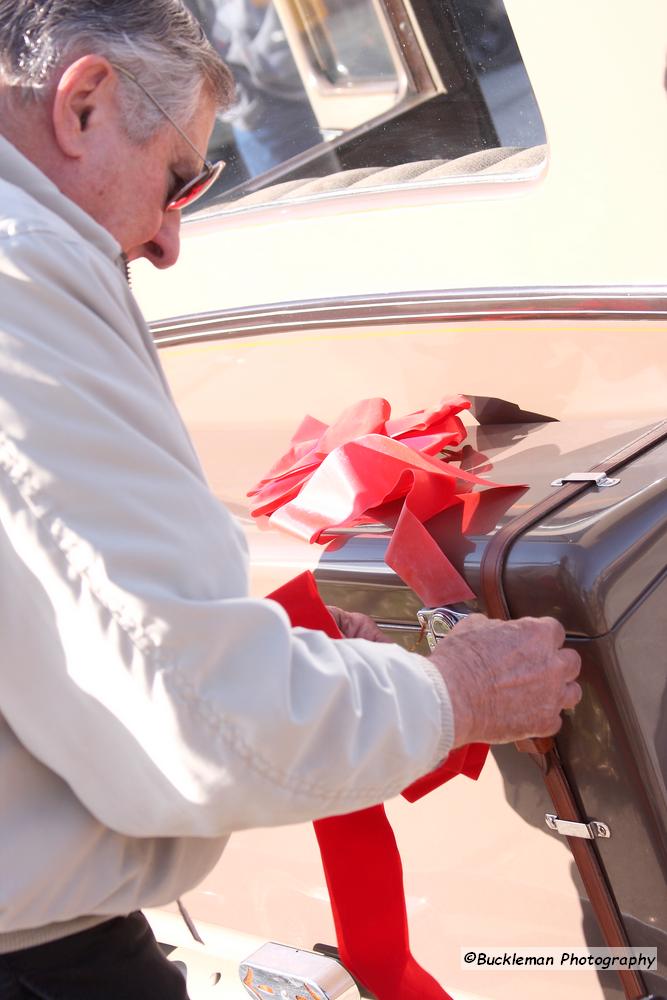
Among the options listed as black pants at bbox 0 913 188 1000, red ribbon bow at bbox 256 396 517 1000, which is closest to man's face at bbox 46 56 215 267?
red ribbon bow at bbox 256 396 517 1000

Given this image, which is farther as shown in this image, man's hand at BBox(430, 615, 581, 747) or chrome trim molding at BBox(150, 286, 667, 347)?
chrome trim molding at BBox(150, 286, 667, 347)

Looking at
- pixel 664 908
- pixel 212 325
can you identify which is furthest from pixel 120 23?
pixel 212 325

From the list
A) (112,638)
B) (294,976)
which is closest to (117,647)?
(112,638)

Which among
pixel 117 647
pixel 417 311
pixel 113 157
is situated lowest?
pixel 417 311

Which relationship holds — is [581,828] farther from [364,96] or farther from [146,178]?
[364,96]

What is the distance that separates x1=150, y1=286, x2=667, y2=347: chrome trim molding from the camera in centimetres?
196

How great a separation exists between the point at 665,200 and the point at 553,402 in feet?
1.36

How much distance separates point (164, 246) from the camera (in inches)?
54.4

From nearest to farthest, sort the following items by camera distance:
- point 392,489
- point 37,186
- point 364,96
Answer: point 37,186 → point 392,489 → point 364,96

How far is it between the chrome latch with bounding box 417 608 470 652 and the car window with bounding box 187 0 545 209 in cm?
105

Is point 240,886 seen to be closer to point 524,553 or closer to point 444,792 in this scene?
point 444,792

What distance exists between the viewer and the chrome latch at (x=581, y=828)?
4.89 ft

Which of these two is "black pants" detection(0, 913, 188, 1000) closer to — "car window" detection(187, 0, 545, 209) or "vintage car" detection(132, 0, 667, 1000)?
"vintage car" detection(132, 0, 667, 1000)

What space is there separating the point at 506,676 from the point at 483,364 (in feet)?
3.39
